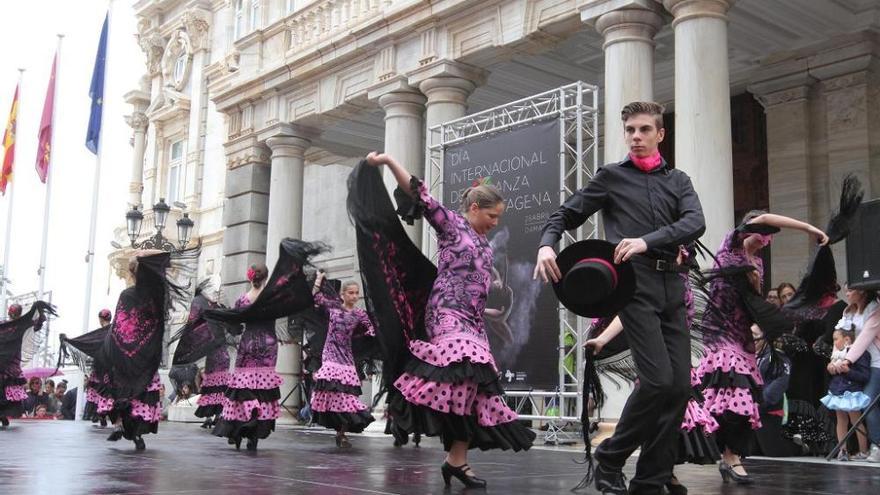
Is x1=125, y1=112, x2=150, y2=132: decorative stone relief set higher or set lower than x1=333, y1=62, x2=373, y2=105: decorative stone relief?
higher

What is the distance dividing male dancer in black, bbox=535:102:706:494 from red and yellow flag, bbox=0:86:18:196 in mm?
27463

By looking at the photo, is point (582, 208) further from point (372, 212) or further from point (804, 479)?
point (804, 479)

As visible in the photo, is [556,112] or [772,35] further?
[772,35]

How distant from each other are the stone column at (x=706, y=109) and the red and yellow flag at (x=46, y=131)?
802 inches

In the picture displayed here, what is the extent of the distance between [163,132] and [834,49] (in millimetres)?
25091

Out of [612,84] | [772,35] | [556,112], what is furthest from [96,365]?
[772,35]

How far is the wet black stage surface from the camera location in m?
5.65

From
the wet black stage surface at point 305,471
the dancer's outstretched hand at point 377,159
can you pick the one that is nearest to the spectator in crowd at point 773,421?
the wet black stage surface at point 305,471

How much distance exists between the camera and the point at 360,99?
699 inches

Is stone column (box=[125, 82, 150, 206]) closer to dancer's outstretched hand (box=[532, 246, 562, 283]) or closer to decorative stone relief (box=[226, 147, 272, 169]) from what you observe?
decorative stone relief (box=[226, 147, 272, 169])

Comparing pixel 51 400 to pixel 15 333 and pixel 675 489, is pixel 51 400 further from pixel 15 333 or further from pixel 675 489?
pixel 675 489

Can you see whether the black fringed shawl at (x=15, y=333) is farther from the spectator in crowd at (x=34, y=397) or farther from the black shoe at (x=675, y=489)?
the black shoe at (x=675, y=489)

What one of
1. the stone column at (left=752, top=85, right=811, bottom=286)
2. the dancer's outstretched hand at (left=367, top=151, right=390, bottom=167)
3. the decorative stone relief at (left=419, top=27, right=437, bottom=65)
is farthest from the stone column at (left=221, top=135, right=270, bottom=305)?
the dancer's outstretched hand at (left=367, top=151, right=390, bottom=167)

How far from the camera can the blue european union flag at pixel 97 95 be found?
83.7 ft
